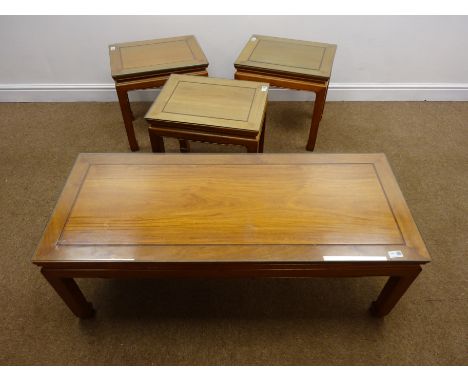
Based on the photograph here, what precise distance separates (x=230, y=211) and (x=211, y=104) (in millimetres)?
595

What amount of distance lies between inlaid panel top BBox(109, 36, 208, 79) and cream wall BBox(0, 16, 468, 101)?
21 centimetres

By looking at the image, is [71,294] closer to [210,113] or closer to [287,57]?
[210,113]

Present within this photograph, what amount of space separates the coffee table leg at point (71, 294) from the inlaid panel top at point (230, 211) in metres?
0.11

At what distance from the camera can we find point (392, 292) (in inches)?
41.7

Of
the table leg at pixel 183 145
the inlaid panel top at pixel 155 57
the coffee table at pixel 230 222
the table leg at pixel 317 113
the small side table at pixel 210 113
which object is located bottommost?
the table leg at pixel 183 145

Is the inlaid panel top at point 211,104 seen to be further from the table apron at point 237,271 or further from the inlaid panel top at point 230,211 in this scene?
the table apron at point 237,271

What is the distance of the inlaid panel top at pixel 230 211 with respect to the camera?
2.98ft

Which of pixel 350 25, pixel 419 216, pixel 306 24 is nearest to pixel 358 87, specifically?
pixel 350 25

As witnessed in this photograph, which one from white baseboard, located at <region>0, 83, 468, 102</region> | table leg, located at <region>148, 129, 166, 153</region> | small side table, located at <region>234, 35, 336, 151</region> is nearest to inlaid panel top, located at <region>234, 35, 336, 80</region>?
small side table, located at <region>234, 35, 336, 151</region>

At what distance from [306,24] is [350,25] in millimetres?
262

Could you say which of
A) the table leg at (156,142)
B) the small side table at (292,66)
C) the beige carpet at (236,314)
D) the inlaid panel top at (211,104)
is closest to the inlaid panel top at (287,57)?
the small side table at (292,66)

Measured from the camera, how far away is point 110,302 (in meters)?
1.22

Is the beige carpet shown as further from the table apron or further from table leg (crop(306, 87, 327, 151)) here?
table leg (crop(306, 87, 327, 151))
